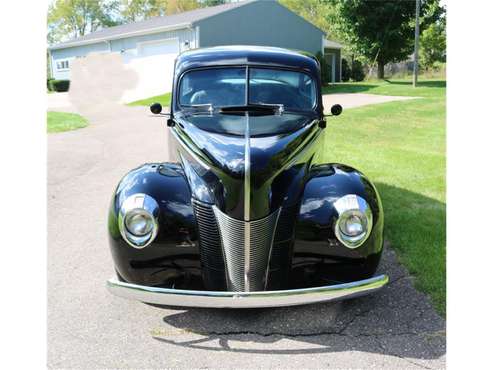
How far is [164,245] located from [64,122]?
42.8 feet

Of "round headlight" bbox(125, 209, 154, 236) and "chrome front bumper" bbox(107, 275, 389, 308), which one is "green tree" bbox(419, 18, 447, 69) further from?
"round headlight" bbox(125, 209, 154, 236)

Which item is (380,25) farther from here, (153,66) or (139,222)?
(139,222)

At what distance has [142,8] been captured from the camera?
101 ft

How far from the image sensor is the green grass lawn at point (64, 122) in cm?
1323

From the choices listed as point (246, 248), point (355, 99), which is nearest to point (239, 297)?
point (246, 248)

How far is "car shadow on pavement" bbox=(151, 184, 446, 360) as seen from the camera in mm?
2852

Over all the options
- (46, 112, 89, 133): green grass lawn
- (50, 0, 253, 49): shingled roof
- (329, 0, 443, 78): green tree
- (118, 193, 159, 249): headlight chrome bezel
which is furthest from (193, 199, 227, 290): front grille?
(329, 0, 443, 78): green tree

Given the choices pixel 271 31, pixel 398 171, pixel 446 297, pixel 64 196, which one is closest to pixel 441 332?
pixel 446 297

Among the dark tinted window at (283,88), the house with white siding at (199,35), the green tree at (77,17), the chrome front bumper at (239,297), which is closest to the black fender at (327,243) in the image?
the chrome front bumper at (239,297)

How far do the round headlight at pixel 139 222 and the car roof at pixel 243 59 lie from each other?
6.75 feet

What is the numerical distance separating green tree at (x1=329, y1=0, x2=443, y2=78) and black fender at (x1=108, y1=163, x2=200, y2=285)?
24.3m

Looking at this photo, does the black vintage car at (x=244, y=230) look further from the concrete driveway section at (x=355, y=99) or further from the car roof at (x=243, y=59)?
the concrete driveway section at (x=355, y=99)

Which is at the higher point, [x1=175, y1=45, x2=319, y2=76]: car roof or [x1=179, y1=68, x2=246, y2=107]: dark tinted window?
[x1=175, y1=45, x2=319, y2=76]: car roof

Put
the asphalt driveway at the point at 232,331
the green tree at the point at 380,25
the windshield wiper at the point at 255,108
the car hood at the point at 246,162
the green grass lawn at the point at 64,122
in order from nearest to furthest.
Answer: the asphalt driveway at the point at 232,331 → the car hood at the point at 246,162 → the windshield wiper at the point at 255,108 → the green grass lawn at the point at 64,122 → the green tree at the point at 380,25
